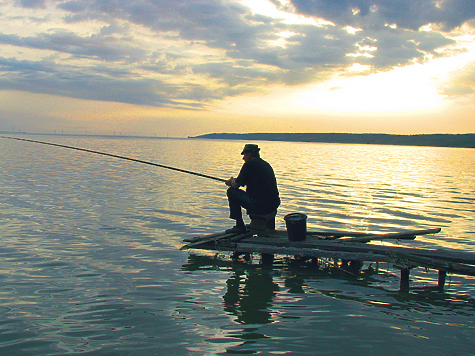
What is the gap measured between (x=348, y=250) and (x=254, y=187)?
236 centimetres

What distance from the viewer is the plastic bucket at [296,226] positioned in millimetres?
7938

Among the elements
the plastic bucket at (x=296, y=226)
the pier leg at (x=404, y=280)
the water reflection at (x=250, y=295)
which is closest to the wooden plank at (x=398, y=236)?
the plastic bucket at (x=296, y=226)

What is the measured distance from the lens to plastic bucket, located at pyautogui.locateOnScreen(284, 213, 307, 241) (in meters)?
7.94

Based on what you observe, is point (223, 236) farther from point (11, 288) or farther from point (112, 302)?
point (11, 288)

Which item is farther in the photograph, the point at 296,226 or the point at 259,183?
the point at 259,183

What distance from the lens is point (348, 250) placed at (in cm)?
763

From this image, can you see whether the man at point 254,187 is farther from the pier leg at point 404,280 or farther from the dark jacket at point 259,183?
the pier leg at point 404,280

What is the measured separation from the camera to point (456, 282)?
7371 millimetres

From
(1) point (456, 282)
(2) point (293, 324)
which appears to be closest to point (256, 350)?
(2) point (293, 324)

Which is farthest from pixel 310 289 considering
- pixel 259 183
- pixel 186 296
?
pixel 259 183

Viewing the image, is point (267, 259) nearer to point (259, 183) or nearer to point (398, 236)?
point (259, 183)

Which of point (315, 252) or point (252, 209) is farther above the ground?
point (252, 209)

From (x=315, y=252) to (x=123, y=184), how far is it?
47.0 ft

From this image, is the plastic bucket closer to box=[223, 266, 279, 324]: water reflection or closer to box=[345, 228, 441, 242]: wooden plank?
box=[223, 266, 279, 324]: water reflection
